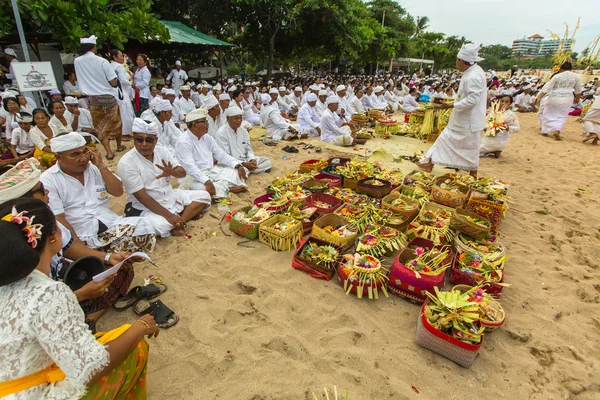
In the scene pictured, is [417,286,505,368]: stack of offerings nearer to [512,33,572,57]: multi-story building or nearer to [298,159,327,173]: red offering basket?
[298,159,327,173]: red offering basket

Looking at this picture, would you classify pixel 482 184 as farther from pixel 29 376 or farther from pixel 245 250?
pixel 29 376

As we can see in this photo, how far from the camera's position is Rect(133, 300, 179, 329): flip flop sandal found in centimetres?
270

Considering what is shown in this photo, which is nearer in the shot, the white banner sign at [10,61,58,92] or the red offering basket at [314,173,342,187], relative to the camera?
the red offering basket at [314,173,342,187]

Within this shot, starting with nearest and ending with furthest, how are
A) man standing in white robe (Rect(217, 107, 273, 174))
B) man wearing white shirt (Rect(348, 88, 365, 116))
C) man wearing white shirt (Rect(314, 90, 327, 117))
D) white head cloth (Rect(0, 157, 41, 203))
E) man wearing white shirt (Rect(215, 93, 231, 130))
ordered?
white head cloth (Rect(0, 157, 41, 203))
man standing in white robe (Rect(217, 107, 273, 174))
man wearing white shirt (Rect(215, 93, 231, 130))
man wearing white shirt (Rect(314, 90, 327, 117))
man wearing white shirt (Rect(348, 88, 365, 116))

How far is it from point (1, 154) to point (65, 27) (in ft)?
12.1

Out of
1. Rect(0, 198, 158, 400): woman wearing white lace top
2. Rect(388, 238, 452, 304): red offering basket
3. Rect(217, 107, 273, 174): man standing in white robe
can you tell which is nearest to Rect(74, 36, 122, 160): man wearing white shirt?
Rect(217, 107, 273, 174): man standing in white robe

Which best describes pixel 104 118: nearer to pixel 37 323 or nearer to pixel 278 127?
pixel 278 127

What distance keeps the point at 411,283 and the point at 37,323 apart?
2663mm

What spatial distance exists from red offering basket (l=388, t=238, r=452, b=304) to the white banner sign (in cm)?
762

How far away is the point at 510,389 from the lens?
7.41ft

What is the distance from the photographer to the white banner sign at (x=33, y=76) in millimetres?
6137

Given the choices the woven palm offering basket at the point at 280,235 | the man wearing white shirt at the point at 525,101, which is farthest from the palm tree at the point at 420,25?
the woven palm offering basket at the point at 280,235

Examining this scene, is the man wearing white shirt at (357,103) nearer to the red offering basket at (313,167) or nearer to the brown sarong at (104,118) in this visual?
the red offering basket at (313,167)

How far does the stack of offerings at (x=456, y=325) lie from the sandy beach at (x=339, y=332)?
11 centimetres
